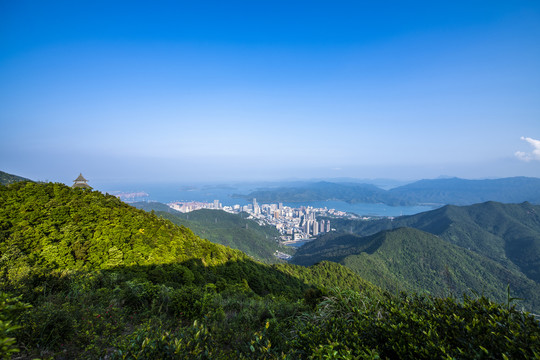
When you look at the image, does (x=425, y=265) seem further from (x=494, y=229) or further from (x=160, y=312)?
(x=160, y=312)

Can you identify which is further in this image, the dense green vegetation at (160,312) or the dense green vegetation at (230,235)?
the dense green vegetation at (230,235)

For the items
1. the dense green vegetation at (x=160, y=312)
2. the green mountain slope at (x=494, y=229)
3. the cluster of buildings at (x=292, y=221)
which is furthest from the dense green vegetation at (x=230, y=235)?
the green mountain slope at (x=494, y=229)

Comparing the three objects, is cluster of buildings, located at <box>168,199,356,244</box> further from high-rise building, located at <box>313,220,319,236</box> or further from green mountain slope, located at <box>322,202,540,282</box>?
green mountain slope, located at <box>322,202,540,282</box>

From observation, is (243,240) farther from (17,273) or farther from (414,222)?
(414,222)

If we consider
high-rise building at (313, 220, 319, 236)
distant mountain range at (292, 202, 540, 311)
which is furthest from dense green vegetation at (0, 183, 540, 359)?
high-rise building at (313, 220, 319, 236)

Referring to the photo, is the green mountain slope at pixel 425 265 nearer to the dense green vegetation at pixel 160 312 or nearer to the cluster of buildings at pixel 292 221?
the cluster of buildings at pixel 292 221

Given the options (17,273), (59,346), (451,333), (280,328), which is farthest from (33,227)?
(451,333)

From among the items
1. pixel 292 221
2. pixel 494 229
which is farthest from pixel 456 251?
pixel 292 221
